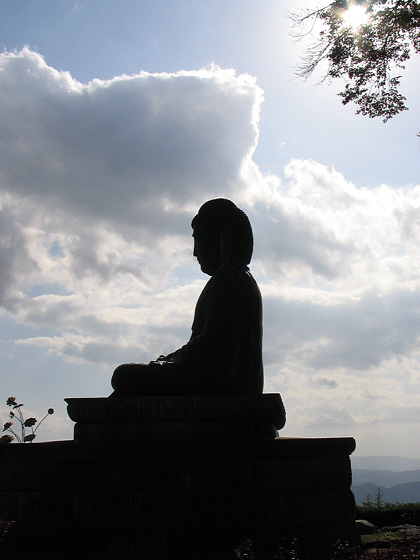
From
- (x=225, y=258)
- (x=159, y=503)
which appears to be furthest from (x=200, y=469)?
(x=225, y=258)

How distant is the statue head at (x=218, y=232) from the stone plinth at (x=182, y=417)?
202 cm

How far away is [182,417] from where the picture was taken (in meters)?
4.81

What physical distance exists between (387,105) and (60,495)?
8.79 m

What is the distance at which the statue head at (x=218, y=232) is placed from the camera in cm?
639

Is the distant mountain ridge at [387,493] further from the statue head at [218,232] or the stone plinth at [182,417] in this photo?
the statue head at [218,232]

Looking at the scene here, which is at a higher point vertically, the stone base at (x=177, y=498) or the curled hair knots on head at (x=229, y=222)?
the curled hair knots on head at (x=229, y=222)

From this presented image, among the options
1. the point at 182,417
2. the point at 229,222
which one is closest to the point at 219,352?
the point at 182,417

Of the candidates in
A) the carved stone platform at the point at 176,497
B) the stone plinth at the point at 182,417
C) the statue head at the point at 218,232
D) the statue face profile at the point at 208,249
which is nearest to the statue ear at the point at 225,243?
the statue head at the point at 218,232

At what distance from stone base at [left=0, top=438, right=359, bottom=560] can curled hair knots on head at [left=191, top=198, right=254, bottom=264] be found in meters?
2.57

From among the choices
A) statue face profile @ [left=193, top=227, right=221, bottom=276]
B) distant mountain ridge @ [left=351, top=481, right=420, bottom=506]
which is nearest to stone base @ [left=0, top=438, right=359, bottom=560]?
distant mountain ridge @ [left=351, top=481, right=420, bottom=506]

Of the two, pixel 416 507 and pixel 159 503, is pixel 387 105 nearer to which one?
pixel 416 507

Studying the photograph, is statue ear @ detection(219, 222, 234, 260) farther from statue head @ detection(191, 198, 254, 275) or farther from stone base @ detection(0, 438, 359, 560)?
stone base @ detection(0, 438, 359, 560)

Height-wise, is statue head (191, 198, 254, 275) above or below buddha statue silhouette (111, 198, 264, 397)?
above

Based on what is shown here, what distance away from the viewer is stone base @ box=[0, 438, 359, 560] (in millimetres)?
4371
